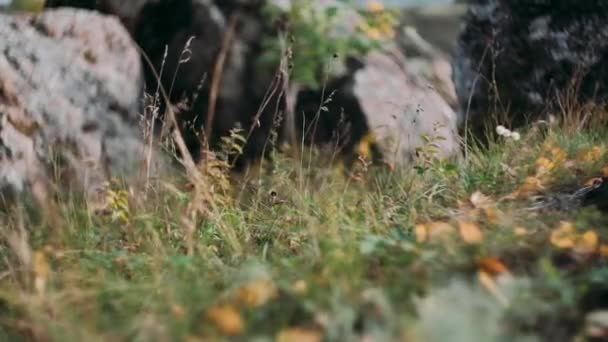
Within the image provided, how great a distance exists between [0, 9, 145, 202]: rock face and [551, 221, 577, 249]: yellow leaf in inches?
100

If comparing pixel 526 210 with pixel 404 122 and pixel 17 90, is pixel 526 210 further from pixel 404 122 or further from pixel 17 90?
pixel 17 90

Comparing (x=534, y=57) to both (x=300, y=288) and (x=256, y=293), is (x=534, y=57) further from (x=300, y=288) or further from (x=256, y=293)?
(x=256, y=293)

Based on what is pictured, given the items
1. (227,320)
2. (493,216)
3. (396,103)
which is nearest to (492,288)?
(227,320)

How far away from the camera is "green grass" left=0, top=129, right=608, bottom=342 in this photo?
6.33 feet

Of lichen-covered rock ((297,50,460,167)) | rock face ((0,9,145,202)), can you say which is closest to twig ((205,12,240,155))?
rock face ((0,9,145,202))

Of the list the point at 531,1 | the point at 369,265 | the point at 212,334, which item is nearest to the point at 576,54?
the point at 531,1

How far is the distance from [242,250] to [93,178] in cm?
167

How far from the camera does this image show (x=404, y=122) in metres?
5.48

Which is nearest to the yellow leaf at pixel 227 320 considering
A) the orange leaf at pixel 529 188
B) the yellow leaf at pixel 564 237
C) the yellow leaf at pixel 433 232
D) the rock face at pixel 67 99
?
the yellow leaf at pixel 433 232

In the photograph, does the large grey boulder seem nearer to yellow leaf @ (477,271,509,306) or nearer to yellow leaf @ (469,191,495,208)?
yellow leaf @ (469,191,495,208)

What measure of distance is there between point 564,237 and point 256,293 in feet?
3.20

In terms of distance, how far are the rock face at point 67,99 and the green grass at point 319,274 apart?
2.45 feet

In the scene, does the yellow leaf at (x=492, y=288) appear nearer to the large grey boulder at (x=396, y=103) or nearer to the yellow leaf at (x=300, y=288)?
the yellow leaf at (x=300, y=288)

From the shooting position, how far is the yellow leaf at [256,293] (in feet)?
6.35
